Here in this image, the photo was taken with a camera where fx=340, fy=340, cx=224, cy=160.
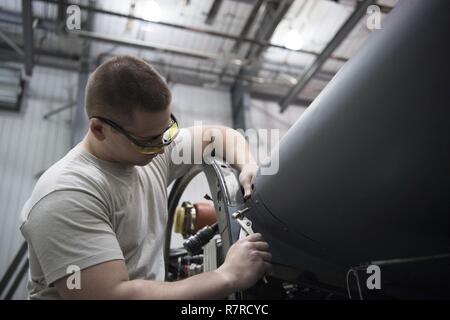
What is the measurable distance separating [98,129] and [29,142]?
2.98m

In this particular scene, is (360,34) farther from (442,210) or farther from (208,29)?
(442,210)

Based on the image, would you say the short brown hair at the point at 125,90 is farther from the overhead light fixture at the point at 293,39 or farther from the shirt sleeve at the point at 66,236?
the overhead light fixture at the point at 293,39

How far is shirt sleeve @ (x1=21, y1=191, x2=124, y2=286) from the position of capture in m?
0.70

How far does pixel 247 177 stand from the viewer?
0.98 metres

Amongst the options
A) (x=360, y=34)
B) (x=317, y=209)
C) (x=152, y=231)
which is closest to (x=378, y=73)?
(x=317, y=209)

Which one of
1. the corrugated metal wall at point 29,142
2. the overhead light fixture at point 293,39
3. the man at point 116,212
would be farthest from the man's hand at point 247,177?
the corrugated metal wall at point 29,142

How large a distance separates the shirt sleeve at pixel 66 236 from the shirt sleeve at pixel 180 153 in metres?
0.50

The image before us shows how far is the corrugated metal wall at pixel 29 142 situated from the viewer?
3.10m

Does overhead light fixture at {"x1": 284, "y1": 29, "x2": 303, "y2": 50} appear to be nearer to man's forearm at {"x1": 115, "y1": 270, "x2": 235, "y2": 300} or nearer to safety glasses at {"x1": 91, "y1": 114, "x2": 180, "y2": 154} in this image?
safety glasses at {"x1": 91, "y1": 114, "x2": 180, "y2": 154}

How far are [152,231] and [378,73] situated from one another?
76cm

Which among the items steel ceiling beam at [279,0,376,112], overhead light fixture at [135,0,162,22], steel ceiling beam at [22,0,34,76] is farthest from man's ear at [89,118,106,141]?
steel ceiling beam at [279,0,376,112]

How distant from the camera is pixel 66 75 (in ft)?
12.5

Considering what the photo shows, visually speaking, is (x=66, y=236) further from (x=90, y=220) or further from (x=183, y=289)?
(x=183, y=289)

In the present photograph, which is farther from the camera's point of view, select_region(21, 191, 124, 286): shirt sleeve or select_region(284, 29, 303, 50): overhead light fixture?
select_region(284, 29, 303, 50): overhead light fixture
